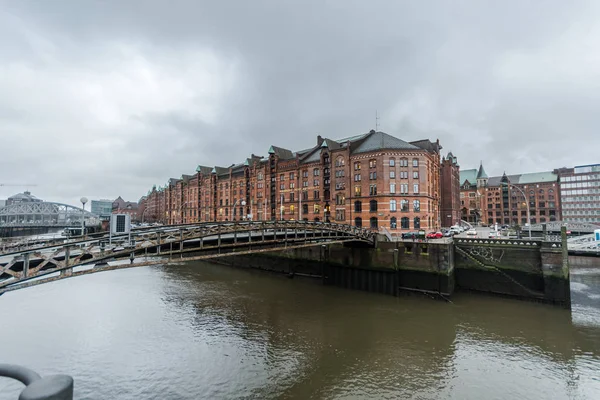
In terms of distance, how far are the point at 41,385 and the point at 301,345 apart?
1883 centimetres

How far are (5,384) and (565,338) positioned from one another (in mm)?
33860

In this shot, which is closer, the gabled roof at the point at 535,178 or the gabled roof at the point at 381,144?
the gabled roof at the point at 381,144

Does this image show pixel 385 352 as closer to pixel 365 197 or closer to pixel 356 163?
pixel 365 197

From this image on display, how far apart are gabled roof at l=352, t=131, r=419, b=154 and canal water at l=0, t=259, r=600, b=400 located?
1204 inches

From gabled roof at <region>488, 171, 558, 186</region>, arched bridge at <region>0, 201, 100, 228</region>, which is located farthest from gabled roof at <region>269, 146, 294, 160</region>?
gabled roof at <region>488, 171, 558, 186</region>

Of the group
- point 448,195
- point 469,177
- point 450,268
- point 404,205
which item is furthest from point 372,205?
point 469,177

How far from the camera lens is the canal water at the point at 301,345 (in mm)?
15344

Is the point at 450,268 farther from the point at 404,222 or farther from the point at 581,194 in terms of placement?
the point at 581,194

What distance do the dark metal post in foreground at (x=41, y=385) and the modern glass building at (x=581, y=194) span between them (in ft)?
480

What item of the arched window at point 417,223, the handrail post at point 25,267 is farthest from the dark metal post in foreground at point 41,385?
the arched window at point 417,223

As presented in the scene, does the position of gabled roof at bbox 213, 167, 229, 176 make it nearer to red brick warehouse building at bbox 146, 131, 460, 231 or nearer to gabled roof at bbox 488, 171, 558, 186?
red brick warehouse building at bbox 146, 131, 460, 231

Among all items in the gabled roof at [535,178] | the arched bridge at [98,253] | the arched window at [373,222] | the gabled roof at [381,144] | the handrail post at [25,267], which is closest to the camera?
the handrail post at [25,267]

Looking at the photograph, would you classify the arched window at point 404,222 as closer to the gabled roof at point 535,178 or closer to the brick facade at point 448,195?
the brick facade at point 448,195

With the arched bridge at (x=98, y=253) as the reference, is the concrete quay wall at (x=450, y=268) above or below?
below
